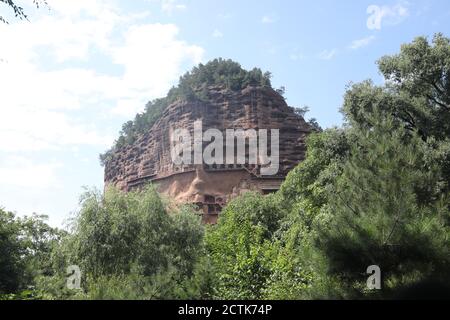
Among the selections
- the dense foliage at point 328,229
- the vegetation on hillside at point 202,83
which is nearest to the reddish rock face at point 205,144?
the vegetation on hillside at point 202,83

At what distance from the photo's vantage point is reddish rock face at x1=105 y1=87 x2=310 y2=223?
45844 millimetres

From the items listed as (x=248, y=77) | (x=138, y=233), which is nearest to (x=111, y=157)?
→ (x=248, y=77)

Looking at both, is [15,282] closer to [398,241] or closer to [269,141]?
[398,241]

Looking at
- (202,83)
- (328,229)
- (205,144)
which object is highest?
(202,83)

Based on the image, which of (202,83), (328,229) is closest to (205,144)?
(202,83)

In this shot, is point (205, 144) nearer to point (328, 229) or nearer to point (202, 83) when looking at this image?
point (202, 83)

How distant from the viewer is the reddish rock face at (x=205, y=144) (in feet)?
150

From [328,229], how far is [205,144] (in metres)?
40.4

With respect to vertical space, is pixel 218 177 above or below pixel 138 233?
above

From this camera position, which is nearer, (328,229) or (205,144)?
(328,229)

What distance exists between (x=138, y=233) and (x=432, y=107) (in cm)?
1113

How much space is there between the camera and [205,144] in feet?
158

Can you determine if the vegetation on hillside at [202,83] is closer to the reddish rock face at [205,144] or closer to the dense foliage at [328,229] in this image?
the reddish rock face at [205,144]
